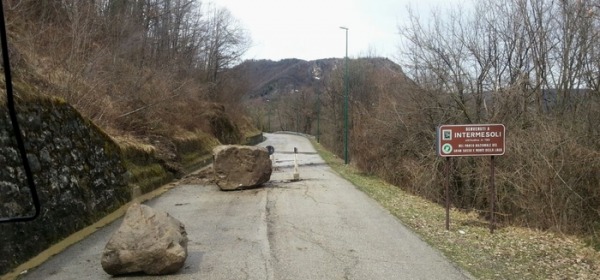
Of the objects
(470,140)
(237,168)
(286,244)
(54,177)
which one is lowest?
(286,244)

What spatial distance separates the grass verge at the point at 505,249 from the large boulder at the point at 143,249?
419 cm

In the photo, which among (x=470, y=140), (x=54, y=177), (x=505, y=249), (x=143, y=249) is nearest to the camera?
(x=143, y=249)

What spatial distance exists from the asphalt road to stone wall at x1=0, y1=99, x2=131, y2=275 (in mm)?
457

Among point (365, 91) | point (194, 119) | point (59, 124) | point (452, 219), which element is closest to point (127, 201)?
point (59, 124)

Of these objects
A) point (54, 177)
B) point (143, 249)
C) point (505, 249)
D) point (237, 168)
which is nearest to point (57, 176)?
point (54, 177)

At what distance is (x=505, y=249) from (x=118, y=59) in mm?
18165

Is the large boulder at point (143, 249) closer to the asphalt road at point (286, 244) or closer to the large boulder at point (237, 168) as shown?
the asphalt road at point (286, 244)

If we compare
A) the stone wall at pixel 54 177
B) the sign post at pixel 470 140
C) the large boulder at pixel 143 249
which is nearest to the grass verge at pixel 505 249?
the sign post at pixel 470 140

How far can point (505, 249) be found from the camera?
9.52m

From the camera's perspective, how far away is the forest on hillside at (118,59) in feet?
48.5

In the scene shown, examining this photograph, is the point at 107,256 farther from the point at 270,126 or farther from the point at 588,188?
the point at 270,126

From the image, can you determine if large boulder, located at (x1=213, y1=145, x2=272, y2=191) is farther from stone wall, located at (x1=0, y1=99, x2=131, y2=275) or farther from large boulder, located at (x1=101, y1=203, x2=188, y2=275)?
large boulder, located at (x1=101, y1=203, x2=188, y2=275)

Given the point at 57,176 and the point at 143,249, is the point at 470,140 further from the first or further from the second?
the point at 57,176

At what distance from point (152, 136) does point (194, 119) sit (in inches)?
418
